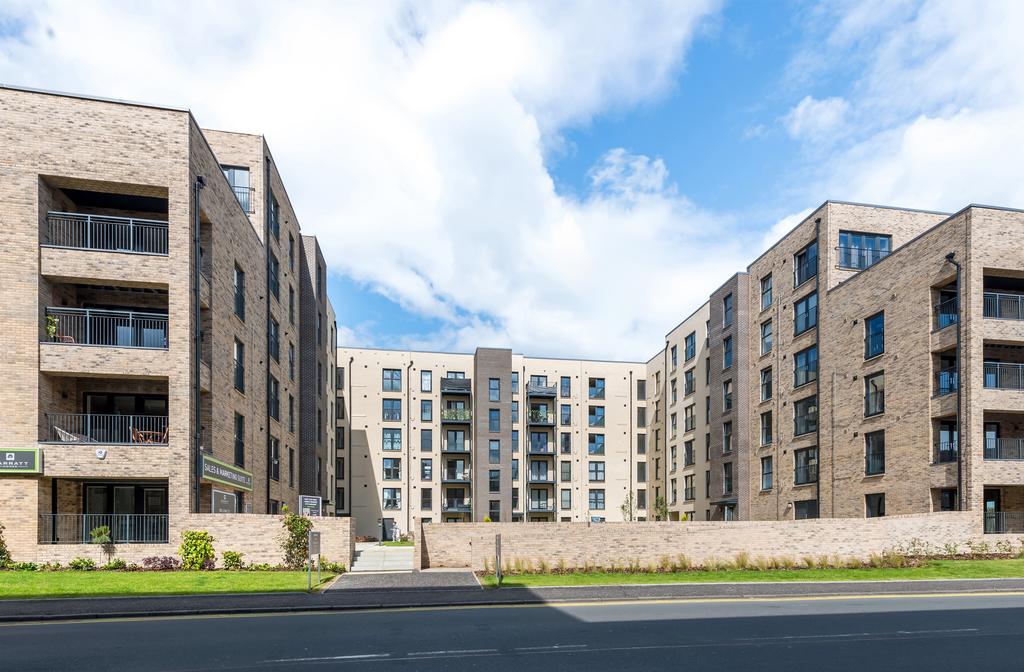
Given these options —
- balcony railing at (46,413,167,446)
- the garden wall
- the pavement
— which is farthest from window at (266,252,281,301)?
the pavement

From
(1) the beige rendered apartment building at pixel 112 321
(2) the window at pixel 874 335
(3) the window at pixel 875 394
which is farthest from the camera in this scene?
(2) the window at pixel 874 335

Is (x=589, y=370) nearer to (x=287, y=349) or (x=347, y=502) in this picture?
(x=347, y=502)

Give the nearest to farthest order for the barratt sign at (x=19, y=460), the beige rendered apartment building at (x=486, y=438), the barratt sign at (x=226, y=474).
Result: the barratt sign at (x=19, y=460) < the barratt sign at (x=226, y=474) < the beige rendered apartment building at (x=486, y=438)

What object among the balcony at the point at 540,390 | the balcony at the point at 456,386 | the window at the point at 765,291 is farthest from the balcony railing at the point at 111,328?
the balcony at the point at 540,390

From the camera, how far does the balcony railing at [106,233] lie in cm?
2353

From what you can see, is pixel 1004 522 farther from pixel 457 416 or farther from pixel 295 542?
pixel 457 416

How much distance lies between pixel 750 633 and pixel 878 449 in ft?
84.4

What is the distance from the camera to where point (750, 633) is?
36.5 ft

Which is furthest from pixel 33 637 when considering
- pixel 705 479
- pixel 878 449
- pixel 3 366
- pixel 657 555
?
pixel 705 479

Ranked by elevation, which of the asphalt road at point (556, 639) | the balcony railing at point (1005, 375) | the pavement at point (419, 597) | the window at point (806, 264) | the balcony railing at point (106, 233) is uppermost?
the window at point (806, 264)

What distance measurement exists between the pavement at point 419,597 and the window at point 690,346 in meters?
37.1

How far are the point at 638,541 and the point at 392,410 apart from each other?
40.0m

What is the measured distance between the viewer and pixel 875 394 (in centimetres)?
3397

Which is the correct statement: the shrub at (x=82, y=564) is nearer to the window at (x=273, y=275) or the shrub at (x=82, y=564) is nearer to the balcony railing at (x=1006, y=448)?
the window at (x=273, y=275)
